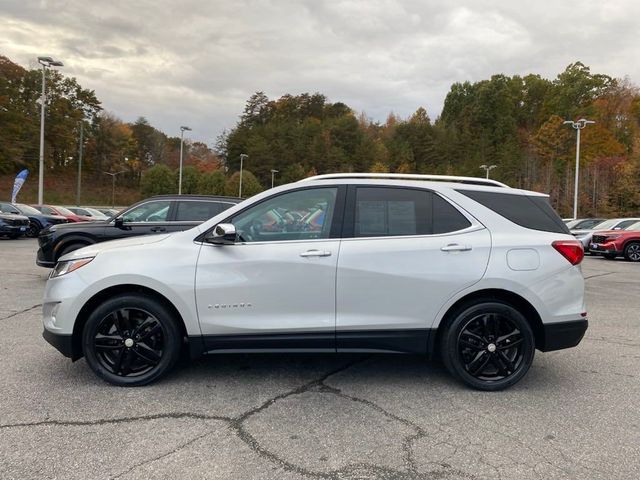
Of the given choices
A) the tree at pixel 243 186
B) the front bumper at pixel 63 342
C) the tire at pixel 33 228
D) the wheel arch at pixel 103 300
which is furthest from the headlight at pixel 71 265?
the tree at pixel 243 186

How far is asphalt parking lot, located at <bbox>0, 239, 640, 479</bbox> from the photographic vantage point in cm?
290


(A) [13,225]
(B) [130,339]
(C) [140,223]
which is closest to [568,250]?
(B) [130,339]

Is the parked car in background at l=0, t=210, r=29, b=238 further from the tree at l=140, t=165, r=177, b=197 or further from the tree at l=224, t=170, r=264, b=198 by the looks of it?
the tree at l=140, t=165, r=177, b=197

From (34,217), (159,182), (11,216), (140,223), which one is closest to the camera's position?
(140,223)

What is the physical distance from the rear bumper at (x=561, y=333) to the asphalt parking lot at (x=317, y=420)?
1.36 ft

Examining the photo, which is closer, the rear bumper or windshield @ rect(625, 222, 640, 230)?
the rear bumper

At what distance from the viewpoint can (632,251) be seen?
1742 cm

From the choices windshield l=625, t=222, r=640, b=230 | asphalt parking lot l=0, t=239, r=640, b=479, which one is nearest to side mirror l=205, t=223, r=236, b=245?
asphalt parking lot l=0, t=239, r=640, b=479

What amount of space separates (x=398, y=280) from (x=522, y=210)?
4.18 feet

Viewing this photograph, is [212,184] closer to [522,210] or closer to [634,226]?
[634,226]

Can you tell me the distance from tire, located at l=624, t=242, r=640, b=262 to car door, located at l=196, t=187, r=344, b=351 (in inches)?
674

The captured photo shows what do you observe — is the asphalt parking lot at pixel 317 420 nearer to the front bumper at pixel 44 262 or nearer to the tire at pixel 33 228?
the front bumper at pixel 44 262

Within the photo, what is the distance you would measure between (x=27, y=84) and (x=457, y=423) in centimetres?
8742

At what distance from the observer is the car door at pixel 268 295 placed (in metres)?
3.92
